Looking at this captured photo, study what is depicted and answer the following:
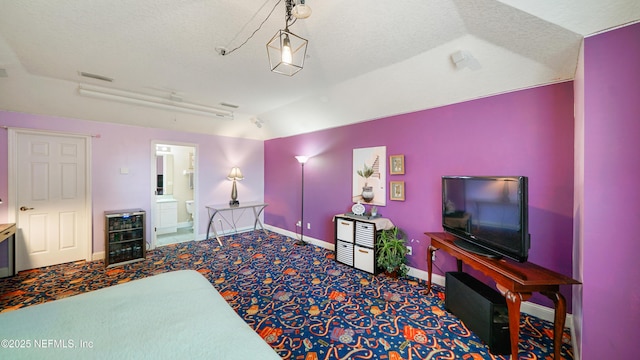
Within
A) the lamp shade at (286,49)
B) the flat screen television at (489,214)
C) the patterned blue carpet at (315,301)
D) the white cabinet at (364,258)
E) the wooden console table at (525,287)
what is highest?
the lamp shade at (286,49)

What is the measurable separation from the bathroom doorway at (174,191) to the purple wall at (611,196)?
20.2 ft

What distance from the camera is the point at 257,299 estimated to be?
2576mm

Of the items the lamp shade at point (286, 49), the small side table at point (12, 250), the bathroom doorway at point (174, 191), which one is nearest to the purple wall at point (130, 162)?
the small side table at point (12, 250)

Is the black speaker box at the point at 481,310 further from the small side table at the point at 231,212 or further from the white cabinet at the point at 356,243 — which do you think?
the small side table at the point at 231,212

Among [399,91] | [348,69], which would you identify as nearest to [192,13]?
[348,69]

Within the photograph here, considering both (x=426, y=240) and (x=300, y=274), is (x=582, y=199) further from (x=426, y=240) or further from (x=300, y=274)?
(x=300, y=274)

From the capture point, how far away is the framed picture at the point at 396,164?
3.25 meters

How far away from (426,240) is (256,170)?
14.1 feet

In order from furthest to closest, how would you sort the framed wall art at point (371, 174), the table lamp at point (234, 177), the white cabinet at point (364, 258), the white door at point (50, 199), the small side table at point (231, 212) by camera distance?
the table lamp at point (234, 177)
the small side table at point (231, 212)
the framed wall art at point (371, 174)
the white door at point (50, 199)
the white cabinet at point (364, 258)

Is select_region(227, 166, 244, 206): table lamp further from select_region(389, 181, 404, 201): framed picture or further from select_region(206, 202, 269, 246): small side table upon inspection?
select_region(389, 181, 404, 201): framed picture

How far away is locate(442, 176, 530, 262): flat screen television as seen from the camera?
1788 millimetres

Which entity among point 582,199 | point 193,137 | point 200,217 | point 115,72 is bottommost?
point 200,217

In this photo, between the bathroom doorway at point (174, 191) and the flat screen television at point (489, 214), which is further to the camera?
the bathroom doorway at point (174, 191)

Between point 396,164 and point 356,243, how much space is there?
1333 mm
